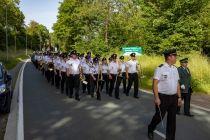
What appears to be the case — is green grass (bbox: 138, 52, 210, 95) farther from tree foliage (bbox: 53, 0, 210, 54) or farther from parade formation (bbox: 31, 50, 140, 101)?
tree foliage (bbox: 53, 0, 210, 54)

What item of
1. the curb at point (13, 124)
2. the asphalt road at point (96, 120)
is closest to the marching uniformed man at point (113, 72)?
the asphalt road at point (96, 120)

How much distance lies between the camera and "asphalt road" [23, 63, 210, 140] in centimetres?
876

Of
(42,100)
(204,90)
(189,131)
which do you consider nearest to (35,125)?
(189,131)

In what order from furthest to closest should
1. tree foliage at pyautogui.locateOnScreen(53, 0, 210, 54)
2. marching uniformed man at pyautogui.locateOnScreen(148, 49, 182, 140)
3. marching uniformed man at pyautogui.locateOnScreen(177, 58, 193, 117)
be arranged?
tree foliage at pyautogui.locateOnScreen(53, 0, 210, 54) < marching uniformed man at pyautogui.locateOnScreen(177, 58, 193, 117) < marching uniformed man at pyautogui.locateOnScreen(148, 49, 182, 140)

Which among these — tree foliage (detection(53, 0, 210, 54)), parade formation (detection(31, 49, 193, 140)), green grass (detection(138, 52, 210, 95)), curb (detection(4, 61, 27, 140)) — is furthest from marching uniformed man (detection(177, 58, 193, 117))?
tree foliage (detection(53, 0, 210, 54))

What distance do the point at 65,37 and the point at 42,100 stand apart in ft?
180

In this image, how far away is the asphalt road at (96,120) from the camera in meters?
8.76

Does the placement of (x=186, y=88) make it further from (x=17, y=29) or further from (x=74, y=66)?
(x=17, y=29)

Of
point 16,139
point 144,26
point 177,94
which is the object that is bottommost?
point 16,139

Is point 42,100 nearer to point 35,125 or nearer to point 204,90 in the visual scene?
point 35,125

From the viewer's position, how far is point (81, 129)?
9.36m

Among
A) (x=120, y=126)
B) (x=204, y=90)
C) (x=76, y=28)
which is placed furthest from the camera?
(x=76, y=28)

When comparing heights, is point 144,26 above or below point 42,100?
above

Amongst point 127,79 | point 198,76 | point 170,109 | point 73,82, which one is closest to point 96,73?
point 73,82
